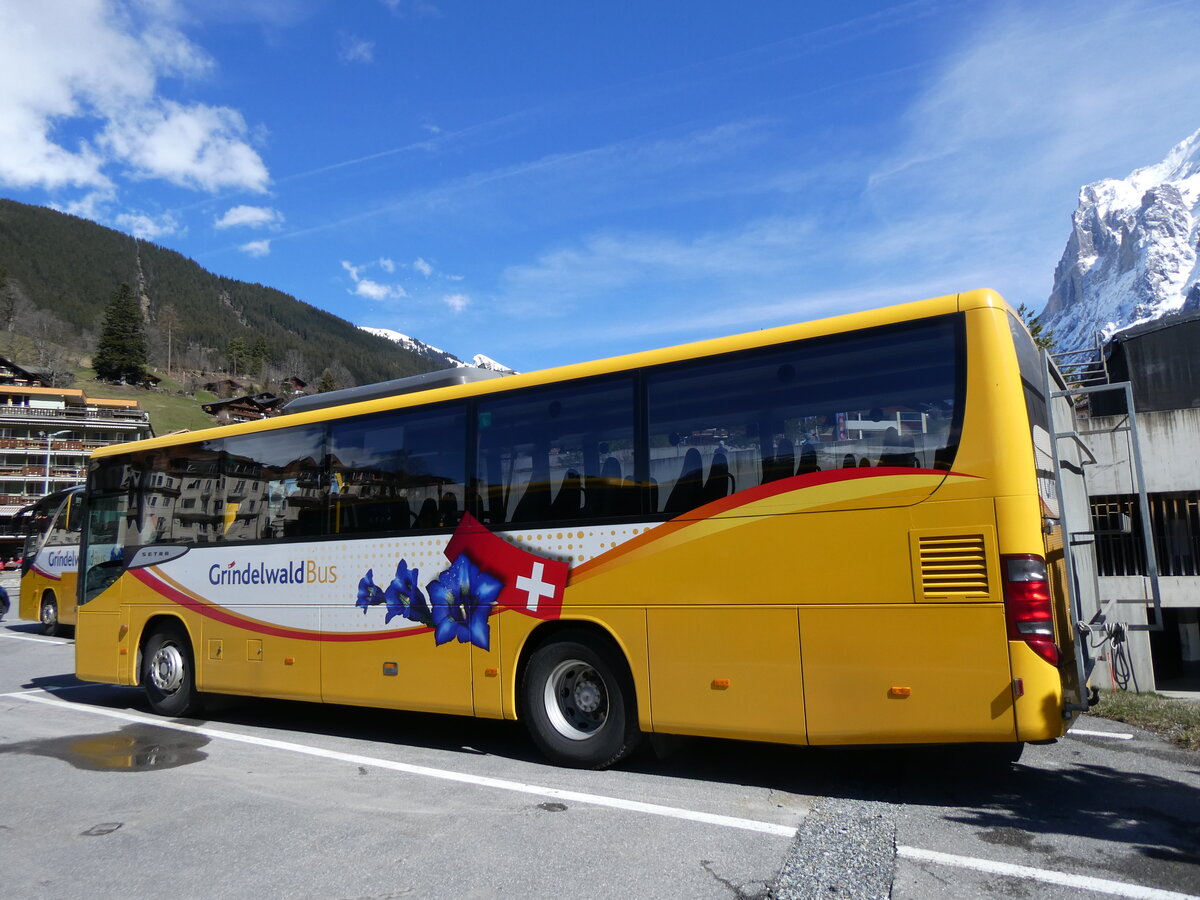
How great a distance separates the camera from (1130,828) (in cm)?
484

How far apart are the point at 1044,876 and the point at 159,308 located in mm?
190843

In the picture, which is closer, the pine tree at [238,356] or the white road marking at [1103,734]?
the white road marking at [1103,734]

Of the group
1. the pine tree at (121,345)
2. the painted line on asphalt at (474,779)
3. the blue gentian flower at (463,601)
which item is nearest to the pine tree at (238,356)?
the pine tree at (121,345)

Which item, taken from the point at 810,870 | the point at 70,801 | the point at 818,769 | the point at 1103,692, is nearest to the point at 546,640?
the point at 818,769

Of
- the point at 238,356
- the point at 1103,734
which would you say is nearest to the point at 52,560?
the point at 1103,734

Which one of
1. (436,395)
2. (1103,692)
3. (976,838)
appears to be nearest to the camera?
(976,838)

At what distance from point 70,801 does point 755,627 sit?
505cm

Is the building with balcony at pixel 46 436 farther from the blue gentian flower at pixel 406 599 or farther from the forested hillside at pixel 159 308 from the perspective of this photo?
the blue gentian flower at pixel 406 599

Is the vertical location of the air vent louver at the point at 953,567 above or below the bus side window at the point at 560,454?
below

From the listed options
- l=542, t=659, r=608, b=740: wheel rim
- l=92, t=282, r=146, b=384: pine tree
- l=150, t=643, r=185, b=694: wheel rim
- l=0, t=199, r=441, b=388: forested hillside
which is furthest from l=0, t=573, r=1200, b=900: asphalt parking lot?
l=0, t=199, r=441, b=388: forested hillside

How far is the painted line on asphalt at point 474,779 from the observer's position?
5078mm

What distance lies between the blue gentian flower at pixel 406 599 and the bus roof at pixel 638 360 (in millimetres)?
1586

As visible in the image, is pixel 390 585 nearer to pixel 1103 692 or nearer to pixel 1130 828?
pixel 1130 828

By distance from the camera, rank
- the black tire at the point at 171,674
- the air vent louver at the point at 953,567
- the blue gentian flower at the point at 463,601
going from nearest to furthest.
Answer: the air vent louver at the point at 953,567, the blue gentian flower at the point at 463,601, the black tire at the point at 171,674
